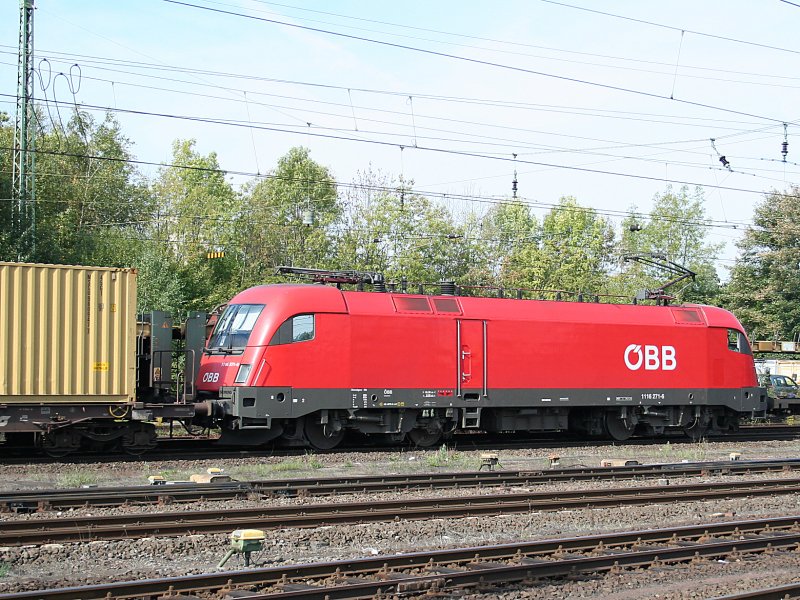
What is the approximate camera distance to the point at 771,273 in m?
51.7

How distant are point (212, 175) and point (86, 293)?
4813 cm

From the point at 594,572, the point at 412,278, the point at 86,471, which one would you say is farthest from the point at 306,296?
the point at 412,278

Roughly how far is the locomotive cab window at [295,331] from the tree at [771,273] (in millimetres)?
39123

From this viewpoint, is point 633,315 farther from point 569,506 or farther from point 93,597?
point 93,597

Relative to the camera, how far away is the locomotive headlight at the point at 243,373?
18.1 m

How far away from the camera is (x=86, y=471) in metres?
15.5

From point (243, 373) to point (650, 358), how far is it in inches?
427

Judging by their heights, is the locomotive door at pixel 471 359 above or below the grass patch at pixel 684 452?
above

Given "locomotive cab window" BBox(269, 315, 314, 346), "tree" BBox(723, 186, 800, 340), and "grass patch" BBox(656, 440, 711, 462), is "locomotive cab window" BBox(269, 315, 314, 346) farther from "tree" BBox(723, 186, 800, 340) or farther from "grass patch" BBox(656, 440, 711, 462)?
"tree" BBox(723, 186, 800, 340)

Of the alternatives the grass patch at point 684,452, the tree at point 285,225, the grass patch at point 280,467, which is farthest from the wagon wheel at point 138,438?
the tree at point 285,225

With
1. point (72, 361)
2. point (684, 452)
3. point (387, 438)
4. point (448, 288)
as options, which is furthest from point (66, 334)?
point (684, 452)

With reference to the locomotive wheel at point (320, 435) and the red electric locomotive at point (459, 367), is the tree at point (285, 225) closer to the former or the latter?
the red electric locomotive at point (459, 367)

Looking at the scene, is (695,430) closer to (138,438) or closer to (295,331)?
(295,331)

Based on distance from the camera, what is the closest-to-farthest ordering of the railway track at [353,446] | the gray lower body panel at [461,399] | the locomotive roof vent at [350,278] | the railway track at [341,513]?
the railway track at [341,513]
the railway track at [353,446]
the gray lower body panel at [461,399]
the locomotive roof vent at [350,278]
